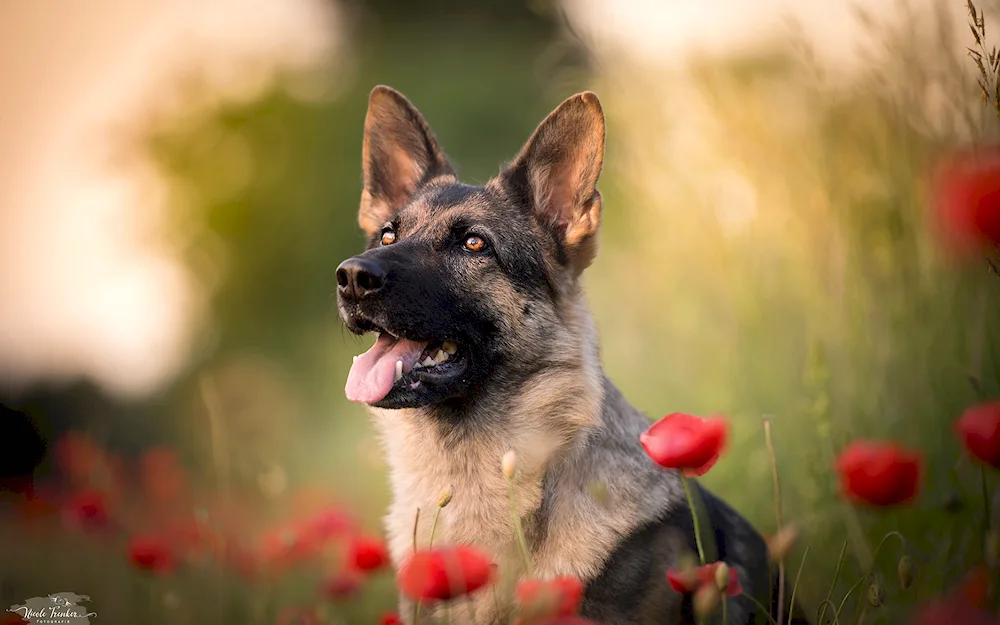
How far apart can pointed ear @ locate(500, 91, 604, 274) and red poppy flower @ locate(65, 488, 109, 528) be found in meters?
2.40

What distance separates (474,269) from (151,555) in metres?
1.77

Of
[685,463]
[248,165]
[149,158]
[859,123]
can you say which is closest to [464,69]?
[248,165]

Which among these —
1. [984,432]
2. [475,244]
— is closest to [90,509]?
[475,244]

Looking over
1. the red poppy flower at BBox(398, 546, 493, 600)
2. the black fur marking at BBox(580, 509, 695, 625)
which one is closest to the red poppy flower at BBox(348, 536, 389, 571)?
the black fur marking at BBox(580, 509, 695, 625)

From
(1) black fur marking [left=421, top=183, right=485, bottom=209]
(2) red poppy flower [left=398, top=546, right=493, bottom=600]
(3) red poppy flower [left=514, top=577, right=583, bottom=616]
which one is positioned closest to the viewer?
(3) red poppy flower [left=514, top=577, right=583, bottom=616]

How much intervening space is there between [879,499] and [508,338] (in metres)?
1.72

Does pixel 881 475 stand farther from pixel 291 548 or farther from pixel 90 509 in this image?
pixel 90 509

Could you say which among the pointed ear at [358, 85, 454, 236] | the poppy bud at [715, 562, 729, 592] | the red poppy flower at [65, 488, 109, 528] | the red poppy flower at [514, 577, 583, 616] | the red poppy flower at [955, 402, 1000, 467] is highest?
the pointed ear at [358, 85, 454, 236]

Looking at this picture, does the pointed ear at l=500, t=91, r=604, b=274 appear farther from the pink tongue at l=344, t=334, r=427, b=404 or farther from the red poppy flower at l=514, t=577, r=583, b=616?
the red poppy flower at l=514, t=577, r=583, b=616

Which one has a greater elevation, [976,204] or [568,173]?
[568,173]

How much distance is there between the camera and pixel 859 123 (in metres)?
4.66

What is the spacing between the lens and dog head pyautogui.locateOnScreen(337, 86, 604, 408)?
126 inches

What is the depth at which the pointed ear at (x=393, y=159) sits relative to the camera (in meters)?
4.07
